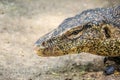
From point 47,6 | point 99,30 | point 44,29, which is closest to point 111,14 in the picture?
point 99,30

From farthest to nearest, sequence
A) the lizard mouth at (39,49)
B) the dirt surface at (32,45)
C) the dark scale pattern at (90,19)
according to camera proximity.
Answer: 1. the dirt surface at (32,45)
2. the dark scale pattern at (90,19)
3. the lizard mouth at (39,49)

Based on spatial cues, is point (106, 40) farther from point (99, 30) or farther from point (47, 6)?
point (47, 6)

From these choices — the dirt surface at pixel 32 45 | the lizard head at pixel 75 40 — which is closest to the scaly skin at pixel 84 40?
the lizard head at pixel 75 40

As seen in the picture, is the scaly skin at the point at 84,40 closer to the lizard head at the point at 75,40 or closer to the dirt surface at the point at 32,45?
the lizard head at the point at 75,40

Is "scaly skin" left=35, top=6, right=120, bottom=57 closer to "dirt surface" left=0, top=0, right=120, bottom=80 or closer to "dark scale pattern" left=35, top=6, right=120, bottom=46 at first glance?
"dark scale pattern" left=35, top=6, right=120, bottom=46

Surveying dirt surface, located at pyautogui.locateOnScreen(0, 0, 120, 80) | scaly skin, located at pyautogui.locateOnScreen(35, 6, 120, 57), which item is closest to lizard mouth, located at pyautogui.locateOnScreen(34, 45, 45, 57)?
scaly skin, located at pyautogui.locateOnScreen(35, 6, 120, 57)
